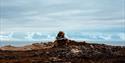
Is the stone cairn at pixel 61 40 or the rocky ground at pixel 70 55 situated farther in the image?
the stone cairn at pixel 61 40

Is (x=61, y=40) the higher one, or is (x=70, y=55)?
(x=61, y=40)

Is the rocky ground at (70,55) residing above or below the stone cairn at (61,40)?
below

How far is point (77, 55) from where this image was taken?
60688 millimetres

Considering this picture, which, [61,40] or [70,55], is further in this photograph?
[61,40]

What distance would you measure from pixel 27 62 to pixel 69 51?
10.6 m

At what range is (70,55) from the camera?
6047cm

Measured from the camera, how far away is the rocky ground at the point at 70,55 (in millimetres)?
56094

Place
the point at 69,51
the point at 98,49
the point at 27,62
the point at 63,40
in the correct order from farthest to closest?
the point at 63,40, the point at 98,49, the point at 69,51, the point at 27,62

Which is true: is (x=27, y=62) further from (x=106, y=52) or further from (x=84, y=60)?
(x=106, y=52)

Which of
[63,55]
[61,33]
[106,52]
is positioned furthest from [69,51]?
[61,33]

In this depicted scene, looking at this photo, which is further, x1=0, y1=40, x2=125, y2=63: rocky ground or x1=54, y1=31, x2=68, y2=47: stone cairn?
x1=54, y1=31, x2=68, y2=47: stone cairn

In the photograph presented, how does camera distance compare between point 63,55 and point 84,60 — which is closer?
point 84,60

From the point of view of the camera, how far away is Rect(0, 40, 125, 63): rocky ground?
5609cm

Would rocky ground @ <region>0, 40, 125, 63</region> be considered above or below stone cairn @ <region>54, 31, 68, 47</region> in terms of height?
below
